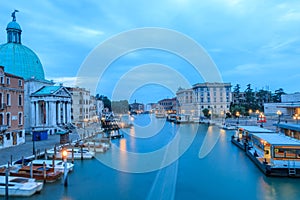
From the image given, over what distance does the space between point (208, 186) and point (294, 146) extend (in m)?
6.66

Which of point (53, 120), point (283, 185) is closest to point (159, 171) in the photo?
point (283, 185)

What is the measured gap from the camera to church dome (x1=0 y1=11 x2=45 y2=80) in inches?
1382

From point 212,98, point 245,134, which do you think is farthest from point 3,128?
point 212,98

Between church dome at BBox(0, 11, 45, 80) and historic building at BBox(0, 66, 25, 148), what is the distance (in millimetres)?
10249

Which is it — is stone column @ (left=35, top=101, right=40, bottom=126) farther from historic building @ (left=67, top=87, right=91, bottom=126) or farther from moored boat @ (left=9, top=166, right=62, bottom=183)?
moored boat @ (left=9, top=166, right=62, bottom=183)

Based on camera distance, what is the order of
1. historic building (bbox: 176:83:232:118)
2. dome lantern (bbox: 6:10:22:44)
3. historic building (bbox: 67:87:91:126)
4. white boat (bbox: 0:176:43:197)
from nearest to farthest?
white boat (bbox: 0:176:43:197)
dome lantern (bbox: 6:10:22:44)
historic building (bbox: 67:87:91:126)
historic building (bbox: 176:83:232:118)

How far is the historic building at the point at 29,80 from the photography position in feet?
116

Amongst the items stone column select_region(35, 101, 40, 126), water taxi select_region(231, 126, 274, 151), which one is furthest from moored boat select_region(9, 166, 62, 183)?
stone column select_region(35, 101, 40, 126)

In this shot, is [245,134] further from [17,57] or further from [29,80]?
[17,57]

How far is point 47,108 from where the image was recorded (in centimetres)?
3647

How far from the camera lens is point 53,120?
36938 mm

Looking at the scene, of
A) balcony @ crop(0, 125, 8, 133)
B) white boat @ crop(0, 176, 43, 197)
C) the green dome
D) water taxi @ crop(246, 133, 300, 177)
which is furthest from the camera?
the green dome

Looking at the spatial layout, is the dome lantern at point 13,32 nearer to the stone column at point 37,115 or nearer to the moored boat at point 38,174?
the stone column at point 37,115

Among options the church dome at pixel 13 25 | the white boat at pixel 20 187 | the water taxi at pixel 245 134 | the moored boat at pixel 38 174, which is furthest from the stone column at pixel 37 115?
the water taxi at pixel 245 134
